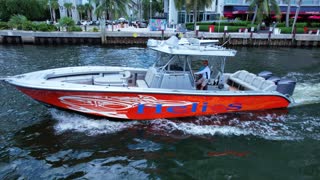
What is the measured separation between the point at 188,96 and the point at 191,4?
99.5ft

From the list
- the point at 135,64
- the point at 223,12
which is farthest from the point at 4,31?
the point at 223,12

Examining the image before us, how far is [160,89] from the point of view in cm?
808

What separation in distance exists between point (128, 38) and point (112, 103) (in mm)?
25543

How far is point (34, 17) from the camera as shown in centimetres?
5572

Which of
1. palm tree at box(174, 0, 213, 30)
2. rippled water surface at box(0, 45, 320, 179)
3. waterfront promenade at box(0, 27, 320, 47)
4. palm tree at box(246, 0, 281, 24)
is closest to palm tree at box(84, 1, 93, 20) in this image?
palm tree at box(174, 0, 213, 30)

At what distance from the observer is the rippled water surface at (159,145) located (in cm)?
636

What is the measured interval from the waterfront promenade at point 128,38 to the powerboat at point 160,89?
22.3 meters

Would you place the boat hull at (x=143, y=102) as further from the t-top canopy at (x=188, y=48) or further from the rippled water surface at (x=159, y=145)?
the t-top canopy at (x=188, y=48)

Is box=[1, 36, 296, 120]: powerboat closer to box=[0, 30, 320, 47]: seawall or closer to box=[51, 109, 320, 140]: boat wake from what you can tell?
box=[51, 109, 320, 140]: boat wake

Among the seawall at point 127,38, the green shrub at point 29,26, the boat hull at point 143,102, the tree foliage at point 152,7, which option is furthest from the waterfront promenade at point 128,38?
the tree foliage at point 152,7

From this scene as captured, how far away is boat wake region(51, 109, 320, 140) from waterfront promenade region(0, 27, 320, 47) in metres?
23.1

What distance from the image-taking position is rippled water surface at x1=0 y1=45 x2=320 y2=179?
636 cm

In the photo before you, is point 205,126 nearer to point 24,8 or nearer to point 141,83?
point 141,83

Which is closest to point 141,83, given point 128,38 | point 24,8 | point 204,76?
point 204,76
